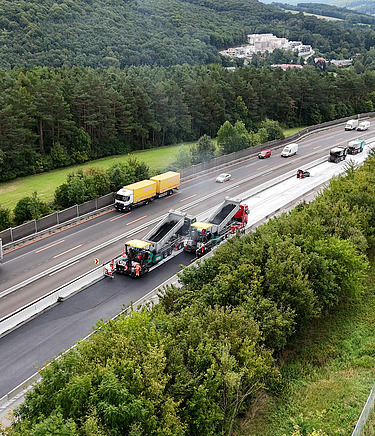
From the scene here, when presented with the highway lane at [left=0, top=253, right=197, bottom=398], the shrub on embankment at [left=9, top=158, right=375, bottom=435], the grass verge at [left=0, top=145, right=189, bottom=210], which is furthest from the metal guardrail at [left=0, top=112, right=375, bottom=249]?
the shrub on embankment at [left=9, top=158, right=375, bottom=435]

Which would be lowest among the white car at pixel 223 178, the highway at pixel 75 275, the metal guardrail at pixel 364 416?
the white car at pixel 223 178

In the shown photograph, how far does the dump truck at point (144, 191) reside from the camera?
49906 millimetres

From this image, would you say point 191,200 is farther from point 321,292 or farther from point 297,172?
point 321,292

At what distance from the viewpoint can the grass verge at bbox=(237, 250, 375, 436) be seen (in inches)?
773

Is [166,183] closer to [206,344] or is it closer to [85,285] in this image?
[85,285]

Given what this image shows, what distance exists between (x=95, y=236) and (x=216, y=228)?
11451 millimetres

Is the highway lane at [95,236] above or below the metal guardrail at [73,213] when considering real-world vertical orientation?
below

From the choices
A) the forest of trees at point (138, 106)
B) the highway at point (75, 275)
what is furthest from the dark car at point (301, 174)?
the forest of trees at point (138, 106)

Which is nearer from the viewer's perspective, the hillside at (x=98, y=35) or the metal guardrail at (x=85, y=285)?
the metal guardrail at (x=85, y=285)

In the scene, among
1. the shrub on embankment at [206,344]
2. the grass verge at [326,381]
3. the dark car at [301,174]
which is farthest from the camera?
the dark car at [301,174]

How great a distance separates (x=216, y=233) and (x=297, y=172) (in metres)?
27.9

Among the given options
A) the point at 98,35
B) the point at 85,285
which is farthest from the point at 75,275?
the point at 98,35

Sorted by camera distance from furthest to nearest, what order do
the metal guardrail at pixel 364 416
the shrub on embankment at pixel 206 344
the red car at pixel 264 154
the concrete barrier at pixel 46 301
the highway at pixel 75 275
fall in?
the red car at pixel 264 154
the concrete barrier at pixel 46 301
the highway at pixel 75 275
the metal guardrail at pixel 364 416
the shrub on embankment at pixel 206 344

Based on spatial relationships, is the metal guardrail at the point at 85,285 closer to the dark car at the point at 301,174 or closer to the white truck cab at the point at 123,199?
the dark car at the point at 301,174
